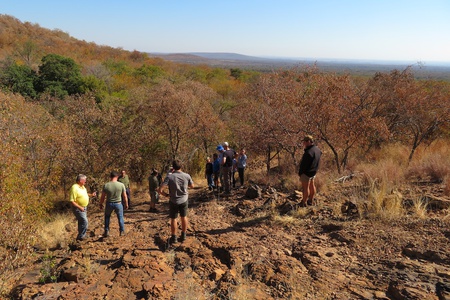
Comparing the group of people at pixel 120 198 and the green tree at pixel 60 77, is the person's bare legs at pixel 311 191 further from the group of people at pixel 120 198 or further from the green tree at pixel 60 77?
the green tree at pixel 60 77

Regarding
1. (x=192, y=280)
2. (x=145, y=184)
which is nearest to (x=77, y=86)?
(x=145, y=184)

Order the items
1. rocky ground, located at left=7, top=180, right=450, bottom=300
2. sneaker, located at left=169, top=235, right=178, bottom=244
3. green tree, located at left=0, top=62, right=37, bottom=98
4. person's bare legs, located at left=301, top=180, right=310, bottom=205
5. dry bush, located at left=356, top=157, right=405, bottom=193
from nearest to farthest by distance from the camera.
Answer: rocky ground, located at left=7, top=180, right=450, bottom=300 → sneaker, located at left=169, top=235, right=178, bottom=244 → person's bare legs, located at left=301, top=180, right=310, bottom=205 → dry bush, located at left=356, top=157, right=405, bottom=193 → green tree, located at left=0, top=62, right=37, bottom=98

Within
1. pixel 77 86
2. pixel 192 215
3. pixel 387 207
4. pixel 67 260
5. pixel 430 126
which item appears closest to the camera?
pixel 67 260

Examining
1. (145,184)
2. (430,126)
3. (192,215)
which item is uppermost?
(430,126)

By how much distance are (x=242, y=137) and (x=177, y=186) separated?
6221 millimetres

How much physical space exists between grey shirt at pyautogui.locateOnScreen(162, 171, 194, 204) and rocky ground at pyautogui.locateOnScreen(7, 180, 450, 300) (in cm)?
85

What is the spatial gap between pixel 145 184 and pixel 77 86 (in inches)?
664

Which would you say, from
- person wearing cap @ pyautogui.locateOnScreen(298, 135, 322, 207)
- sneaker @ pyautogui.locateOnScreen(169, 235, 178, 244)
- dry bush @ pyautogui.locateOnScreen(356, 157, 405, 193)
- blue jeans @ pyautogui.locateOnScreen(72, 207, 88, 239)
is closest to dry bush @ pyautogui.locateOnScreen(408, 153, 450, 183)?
dry bush @ pyautogui.locateOnScreen(356, 157, 405, 193)

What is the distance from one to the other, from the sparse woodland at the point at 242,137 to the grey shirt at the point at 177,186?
8.75ft

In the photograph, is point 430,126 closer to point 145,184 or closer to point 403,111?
point 403,111

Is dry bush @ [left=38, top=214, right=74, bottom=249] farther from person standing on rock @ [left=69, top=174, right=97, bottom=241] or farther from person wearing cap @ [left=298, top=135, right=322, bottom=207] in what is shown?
person wearing cap @ [left=298, top=135, right=322, bottom=207]

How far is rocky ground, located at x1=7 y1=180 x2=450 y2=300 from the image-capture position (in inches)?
164

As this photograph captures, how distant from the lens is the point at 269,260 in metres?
4.90

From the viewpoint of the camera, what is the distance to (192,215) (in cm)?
739
